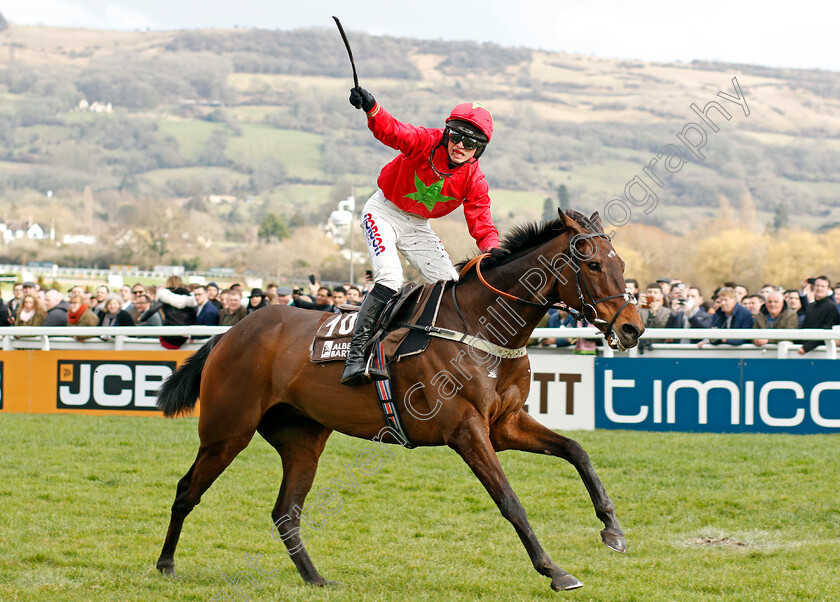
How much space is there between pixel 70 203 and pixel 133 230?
2069 inches

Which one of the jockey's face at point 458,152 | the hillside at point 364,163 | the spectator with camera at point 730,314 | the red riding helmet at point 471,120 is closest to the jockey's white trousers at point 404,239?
the jockey's face at point 458,152

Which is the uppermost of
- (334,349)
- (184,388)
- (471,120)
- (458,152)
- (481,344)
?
(471,120)

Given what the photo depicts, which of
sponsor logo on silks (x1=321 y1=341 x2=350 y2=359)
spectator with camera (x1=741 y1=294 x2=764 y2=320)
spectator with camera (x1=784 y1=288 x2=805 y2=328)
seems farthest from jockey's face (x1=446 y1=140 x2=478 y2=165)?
spectator with camera (x1=741 y1=294 x2=764 y2=320)

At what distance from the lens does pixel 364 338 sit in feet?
16.4

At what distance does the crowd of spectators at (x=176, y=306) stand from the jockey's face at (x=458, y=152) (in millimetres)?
5819

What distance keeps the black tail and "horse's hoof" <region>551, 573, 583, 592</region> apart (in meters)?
2.65

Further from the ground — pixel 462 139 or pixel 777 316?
pixel 462 139

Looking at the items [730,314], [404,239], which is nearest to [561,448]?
[404,239]

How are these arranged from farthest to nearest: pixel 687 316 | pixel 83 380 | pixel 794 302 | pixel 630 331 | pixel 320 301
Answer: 1. pixel 320 301
2. pixel 83 380
3. pixel 687 316
4. pixel 794 302
5. pixel 630 331

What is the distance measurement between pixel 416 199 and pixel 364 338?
843mm

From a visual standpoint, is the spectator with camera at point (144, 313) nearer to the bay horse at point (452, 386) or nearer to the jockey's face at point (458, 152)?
the bay horse at point (452, 386)

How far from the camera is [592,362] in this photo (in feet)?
30.0

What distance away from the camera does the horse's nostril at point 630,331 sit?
429cm

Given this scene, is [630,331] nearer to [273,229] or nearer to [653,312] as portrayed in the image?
[653,312]
